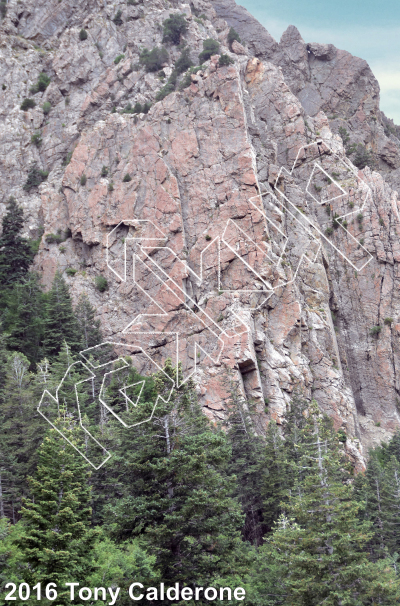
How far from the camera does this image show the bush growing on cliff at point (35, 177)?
201 ft

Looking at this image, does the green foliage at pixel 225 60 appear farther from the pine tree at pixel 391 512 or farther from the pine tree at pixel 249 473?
the pine tree at pixel 391 512

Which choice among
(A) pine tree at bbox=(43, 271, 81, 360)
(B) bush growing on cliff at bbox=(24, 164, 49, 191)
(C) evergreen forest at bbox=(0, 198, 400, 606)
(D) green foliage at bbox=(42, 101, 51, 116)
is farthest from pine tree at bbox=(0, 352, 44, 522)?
(D) green foliage at bbox=(42, 101, 51, 116)

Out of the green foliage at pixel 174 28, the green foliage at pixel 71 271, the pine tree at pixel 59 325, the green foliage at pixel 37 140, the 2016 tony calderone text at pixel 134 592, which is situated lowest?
the 2016 tony calderone text at pixel 134 592

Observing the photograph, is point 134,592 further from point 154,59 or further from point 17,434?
point 154,59

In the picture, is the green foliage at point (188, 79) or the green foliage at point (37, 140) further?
the green foliage at point (37, 140)

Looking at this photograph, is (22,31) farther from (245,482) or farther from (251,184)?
(245,482)

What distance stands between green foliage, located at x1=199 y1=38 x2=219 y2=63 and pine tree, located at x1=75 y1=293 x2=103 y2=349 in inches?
1265

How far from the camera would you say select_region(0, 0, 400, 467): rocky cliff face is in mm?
45000

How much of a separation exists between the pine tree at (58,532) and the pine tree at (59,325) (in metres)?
23.9

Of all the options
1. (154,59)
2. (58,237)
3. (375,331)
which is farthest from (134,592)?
(154,59)

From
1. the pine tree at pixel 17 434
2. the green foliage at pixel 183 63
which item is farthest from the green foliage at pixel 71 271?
the green foliage at pixel 183 63

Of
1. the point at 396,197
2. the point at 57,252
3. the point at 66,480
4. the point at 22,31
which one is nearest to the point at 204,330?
the point at 57,252

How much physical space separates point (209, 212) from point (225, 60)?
16405 mm

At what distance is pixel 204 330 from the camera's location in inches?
1731
